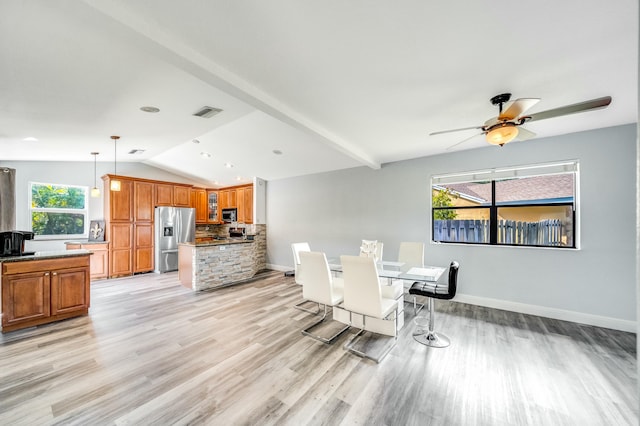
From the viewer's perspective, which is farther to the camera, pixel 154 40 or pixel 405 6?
pixel 154 40

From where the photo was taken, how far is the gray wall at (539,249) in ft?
10.4

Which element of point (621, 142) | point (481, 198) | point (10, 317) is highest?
point (621, 142)

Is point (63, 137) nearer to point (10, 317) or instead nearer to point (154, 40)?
point (10, 317)

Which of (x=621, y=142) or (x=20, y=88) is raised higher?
(x=20, y=88)

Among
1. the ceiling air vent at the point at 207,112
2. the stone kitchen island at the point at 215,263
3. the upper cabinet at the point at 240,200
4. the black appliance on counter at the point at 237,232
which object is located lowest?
the stone kitchen island at the point at 215,263

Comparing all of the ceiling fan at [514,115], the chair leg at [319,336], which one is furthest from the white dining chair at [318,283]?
the ceiling fan at [514,115]

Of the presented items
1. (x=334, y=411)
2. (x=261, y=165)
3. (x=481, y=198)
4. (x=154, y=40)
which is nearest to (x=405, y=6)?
(x=154, y=40)

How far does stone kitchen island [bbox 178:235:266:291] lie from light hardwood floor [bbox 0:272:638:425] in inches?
56.6

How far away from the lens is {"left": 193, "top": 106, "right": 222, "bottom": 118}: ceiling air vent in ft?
11.2

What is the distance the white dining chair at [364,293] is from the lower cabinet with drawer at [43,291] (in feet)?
12.7

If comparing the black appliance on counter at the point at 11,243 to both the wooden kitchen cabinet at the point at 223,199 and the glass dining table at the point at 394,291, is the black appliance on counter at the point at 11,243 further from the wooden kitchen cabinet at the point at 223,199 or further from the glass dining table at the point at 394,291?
the wooden kitchen cabinet at the point at 223,199

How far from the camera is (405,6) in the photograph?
1.43 meters

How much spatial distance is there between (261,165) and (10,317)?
460 cm

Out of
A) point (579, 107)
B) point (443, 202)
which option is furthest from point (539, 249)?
point (579, 107)
